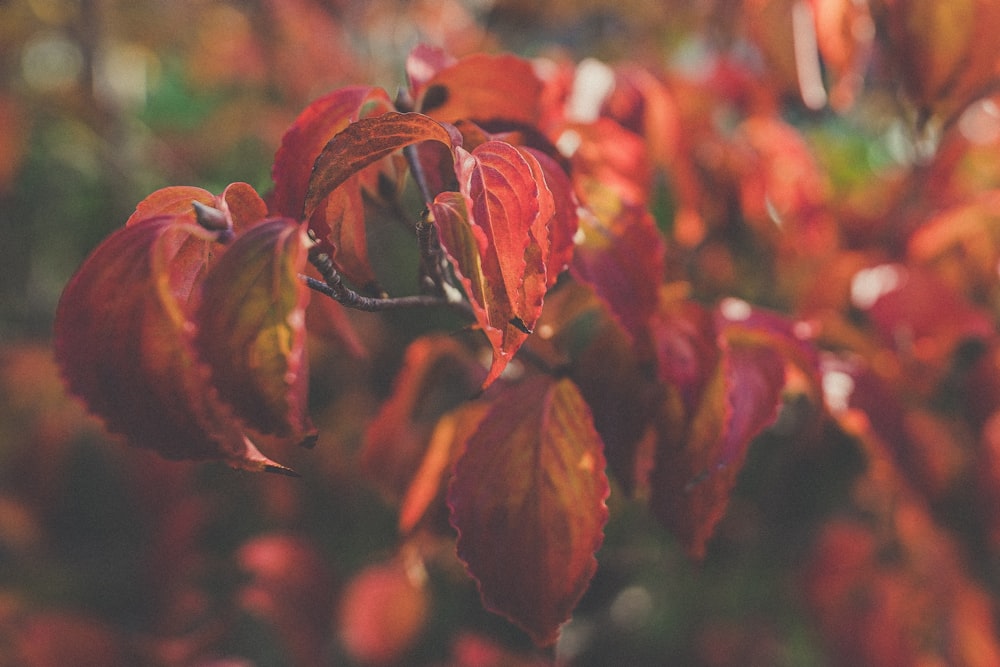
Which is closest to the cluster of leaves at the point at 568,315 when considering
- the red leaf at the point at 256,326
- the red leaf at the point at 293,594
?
the red leaf at the point at 256,326

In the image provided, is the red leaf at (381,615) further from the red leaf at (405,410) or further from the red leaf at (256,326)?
the red leaf at (256,326)

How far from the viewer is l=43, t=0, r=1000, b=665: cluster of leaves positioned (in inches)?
13.9

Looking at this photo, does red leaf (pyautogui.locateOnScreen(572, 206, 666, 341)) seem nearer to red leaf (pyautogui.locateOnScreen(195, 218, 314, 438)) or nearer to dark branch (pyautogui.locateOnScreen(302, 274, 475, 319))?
dark branch (pyautogui.locateOnScreen(302, 274, 475, 319))

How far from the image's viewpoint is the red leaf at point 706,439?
1.61 ft

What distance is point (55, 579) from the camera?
4.53ft

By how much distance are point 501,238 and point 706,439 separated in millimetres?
221

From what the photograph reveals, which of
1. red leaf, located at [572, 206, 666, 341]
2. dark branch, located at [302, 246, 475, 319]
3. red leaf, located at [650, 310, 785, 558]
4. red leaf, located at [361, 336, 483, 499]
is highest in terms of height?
dark branch, located at [302, 246, 475, 319]

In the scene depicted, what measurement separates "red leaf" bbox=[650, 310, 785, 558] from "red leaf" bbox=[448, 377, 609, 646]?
82 millimetres

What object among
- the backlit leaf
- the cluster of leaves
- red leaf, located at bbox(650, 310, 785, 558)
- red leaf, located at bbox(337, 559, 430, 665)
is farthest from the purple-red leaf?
red leaf, located at bbox(337, 559, 430, 665)

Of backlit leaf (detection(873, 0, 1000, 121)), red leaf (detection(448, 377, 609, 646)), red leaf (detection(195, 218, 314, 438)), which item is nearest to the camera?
red leaf (detection(195, 218, 314, 438))

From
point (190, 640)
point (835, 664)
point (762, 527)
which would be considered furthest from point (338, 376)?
point (835, 664)

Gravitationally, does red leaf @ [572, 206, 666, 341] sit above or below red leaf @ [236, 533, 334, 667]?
above

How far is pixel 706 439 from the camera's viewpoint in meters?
0.51

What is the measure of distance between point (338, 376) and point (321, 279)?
1.09 m
